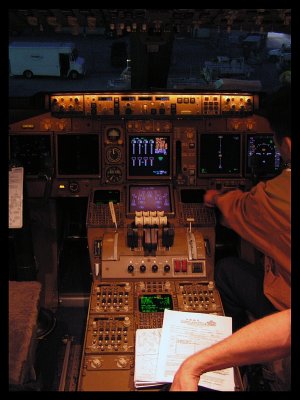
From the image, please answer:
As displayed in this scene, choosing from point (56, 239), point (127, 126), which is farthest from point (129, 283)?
point (127, 126)

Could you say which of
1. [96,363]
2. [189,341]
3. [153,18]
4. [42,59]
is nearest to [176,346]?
[189,341]

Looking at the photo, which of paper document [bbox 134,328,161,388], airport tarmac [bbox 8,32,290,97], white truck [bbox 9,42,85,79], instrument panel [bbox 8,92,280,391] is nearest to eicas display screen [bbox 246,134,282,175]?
instrument panel [bbox 8,92,280,391]

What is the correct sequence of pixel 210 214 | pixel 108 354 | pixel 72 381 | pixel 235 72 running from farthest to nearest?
pixel 235 72 < pixel 210 214 < pixel 72 381 < pixel 108 354

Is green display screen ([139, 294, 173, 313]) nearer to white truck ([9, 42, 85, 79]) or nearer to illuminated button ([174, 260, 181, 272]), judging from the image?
illuminated button ([174, 260, 181, 272])

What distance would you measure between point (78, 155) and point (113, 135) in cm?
30

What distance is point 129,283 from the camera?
9.26 feet

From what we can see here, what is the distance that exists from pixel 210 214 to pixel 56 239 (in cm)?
122

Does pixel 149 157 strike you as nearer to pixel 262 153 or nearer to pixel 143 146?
pixel 143 146

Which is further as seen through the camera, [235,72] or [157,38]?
[235,72]

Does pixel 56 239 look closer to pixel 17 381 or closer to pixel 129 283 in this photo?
pixel 129 283

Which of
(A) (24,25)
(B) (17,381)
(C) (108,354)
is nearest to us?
(B) (17,381)

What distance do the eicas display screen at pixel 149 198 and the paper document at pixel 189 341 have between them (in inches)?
47.4

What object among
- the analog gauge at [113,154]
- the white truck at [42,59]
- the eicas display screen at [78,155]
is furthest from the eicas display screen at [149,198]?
the white truck at [42,59]

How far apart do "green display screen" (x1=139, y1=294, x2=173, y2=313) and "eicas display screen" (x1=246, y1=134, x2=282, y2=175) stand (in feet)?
4.58
